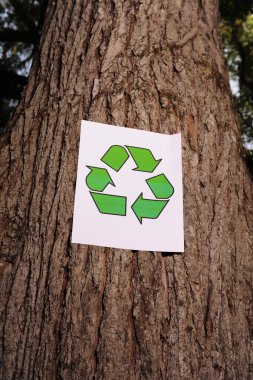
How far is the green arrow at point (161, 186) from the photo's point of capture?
1244 millimetres

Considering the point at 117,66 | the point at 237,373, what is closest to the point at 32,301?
the point at 237,373

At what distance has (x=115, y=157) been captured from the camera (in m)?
1.27

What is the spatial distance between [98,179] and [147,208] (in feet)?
0.68

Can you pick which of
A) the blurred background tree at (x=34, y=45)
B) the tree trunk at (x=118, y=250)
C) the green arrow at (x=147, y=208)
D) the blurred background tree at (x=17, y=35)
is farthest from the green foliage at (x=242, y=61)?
the green arrow at (x=147, y=208)

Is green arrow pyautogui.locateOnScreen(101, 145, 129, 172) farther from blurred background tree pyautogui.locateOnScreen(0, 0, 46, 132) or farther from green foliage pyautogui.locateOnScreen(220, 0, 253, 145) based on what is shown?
green foliage pyautogui.locateOnScreen(220, 0, 253, 145)

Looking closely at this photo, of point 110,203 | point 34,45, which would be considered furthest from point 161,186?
point 34,45

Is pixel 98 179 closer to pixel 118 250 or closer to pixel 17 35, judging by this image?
pixel 118 250

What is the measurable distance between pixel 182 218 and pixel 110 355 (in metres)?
0.52

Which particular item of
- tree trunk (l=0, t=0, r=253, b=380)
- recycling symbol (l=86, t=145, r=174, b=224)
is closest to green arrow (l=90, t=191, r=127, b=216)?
recycling symbol (l=86, t=145, r=174, b=224)

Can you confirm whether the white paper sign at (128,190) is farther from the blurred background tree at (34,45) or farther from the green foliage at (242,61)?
the green foliage at (242,61)

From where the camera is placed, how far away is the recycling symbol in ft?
3.89

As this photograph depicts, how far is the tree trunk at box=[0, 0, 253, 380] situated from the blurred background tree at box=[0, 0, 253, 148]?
299 centimetres

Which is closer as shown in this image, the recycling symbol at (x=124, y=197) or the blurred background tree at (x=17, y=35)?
the recycling symbol at (x=124, y=197)

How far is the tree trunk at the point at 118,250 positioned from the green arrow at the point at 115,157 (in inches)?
5.1
